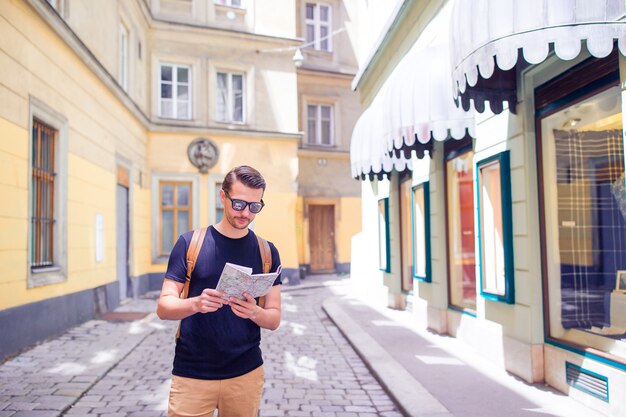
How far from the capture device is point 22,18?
26.5 feet

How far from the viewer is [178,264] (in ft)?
8.93

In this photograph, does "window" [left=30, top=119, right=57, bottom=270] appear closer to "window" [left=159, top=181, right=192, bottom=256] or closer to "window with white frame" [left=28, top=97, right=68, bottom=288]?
"window with white frame" [left=28, top=97, right=68, bottom=288]

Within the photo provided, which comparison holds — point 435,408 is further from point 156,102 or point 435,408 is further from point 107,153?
point 156,102

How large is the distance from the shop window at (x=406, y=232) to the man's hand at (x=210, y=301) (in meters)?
8.78

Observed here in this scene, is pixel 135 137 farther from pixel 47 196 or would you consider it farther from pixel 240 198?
pixel 240 198

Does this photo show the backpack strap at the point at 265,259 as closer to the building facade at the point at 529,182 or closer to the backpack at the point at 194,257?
the backpack at the point at 194,257

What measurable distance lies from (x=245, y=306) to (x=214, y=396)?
47 cm

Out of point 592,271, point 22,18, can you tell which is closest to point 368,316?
point 592,271

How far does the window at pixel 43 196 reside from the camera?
28.9 ft

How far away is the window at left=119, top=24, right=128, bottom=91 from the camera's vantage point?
14.2 metres

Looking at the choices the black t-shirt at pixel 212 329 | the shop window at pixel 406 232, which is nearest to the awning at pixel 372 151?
the shop window at pixel 406 232

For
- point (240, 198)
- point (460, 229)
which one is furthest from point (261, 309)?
point (460, 229)

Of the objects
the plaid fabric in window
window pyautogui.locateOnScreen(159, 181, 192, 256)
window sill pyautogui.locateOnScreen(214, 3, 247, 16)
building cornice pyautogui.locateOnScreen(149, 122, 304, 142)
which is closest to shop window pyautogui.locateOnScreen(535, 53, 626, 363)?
the plaid fabric in window

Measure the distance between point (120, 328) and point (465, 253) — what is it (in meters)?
6.13
